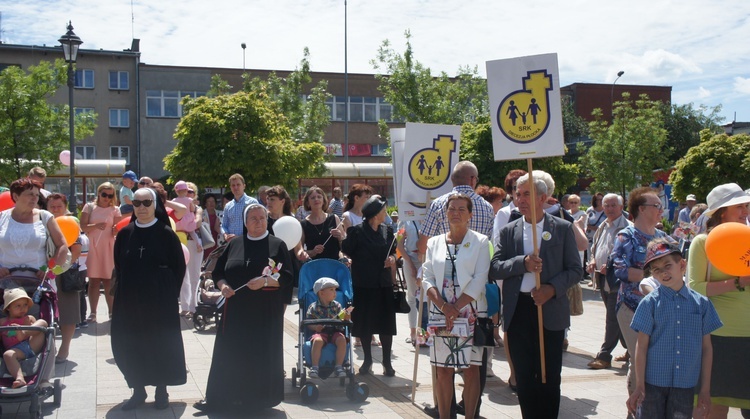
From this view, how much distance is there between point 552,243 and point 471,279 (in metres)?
0.69

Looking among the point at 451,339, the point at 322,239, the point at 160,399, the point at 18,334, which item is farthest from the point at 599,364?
the point at 18,334

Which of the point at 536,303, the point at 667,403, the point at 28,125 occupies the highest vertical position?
the point at 28,125

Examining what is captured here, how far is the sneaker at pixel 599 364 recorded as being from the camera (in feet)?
28.2

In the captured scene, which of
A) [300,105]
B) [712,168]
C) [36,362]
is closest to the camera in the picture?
[36,362]

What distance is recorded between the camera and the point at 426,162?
850 cm

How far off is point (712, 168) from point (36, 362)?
22.7 metres

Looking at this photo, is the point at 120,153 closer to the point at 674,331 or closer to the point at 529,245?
the point at 529,245

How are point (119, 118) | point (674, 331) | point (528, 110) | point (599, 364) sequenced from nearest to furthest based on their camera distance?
point (674, 331) → point (528, 110) → point (599, 364) → point (119, 118)

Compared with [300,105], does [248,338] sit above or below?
below

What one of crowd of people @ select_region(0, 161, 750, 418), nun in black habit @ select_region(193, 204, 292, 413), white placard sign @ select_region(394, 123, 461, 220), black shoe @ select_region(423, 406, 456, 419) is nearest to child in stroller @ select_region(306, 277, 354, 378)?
crowd of people @ select_region(0, 161, 750, 418)

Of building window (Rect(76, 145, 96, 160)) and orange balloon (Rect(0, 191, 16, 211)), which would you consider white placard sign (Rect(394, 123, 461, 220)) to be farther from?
building window (Rect(76, 145, 96, 160))

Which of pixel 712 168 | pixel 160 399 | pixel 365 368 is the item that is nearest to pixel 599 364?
pixel 365 368

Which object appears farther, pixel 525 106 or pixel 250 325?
pixel 250 325

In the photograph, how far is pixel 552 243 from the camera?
573 cm
